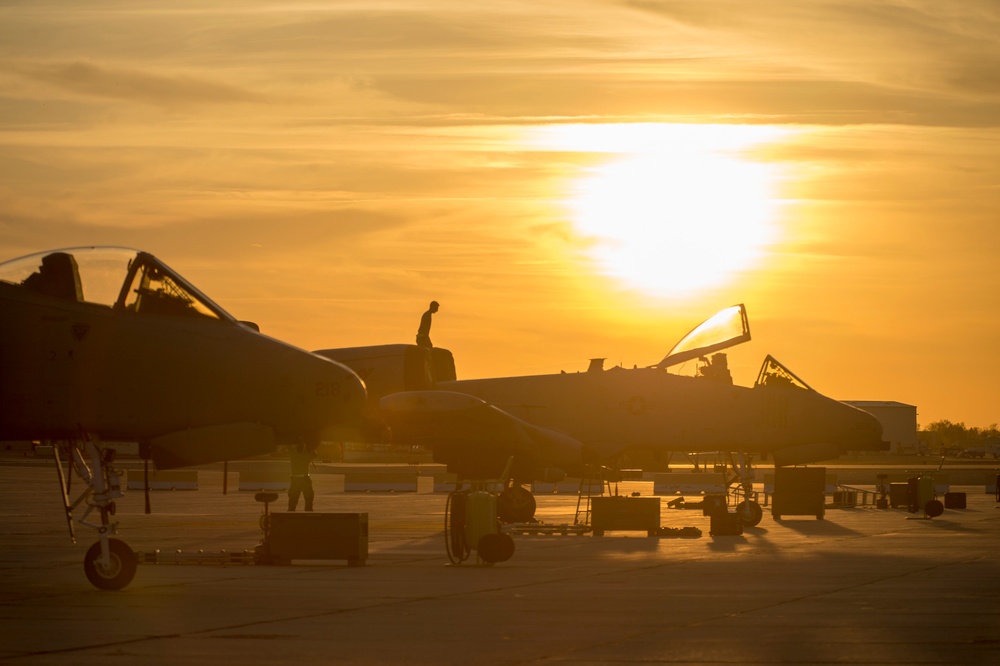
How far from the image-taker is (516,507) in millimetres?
29344

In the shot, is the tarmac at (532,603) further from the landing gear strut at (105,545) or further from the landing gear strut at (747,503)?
the landing gear strut at (747,503)

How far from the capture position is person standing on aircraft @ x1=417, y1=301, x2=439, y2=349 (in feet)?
103

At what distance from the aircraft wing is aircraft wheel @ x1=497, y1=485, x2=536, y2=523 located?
59 centimetres

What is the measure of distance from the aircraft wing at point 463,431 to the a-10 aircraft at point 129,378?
12.6 m

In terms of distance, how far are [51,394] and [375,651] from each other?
252 inches

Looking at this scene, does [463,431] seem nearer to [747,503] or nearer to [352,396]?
[747,503]

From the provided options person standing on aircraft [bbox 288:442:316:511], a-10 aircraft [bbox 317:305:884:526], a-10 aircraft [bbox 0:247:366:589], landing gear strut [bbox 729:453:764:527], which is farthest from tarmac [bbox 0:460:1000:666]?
a-10 aircraft [bbox 317:305:884:526]

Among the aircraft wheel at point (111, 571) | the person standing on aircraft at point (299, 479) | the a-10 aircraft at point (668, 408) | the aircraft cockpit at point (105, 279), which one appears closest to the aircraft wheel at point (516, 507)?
the a-10 aircraft at point (668, 408)

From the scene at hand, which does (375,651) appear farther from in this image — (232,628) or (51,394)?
(51,394)

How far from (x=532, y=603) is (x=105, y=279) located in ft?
21.0

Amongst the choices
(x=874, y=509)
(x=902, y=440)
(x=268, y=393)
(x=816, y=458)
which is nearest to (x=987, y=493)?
(x=874, y=509)

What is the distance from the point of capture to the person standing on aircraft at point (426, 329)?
3155 centimetres

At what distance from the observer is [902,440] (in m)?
154

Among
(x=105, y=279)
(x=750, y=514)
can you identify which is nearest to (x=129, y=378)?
(x=105, y=279)
